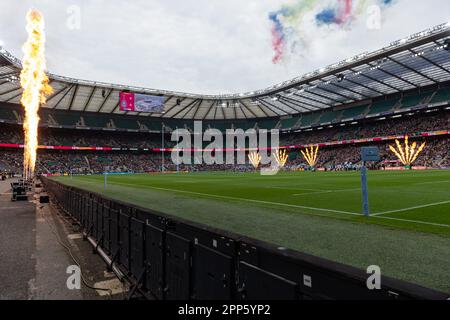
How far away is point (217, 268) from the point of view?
284 cm

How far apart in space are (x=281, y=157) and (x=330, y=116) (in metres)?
15.5

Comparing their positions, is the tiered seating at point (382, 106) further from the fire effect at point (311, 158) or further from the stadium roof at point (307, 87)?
the fire effect at point (311, 158)

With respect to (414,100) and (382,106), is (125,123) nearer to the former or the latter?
(382,106)

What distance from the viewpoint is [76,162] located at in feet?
235

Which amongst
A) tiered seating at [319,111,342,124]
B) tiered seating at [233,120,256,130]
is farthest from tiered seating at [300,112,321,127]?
tiered seating at [233,120,256,130]

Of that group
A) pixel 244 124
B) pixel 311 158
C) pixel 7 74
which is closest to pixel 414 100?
pixel 311 158

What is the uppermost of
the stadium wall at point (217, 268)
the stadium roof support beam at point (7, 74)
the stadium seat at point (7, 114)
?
the stadium roof support beam at point (7, 74)

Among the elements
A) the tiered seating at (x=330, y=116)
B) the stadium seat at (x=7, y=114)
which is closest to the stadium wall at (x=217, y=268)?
the tiered seating at (x=330, y=116)

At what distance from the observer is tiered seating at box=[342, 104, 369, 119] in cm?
6931

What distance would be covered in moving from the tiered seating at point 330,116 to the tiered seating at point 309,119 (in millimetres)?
1539

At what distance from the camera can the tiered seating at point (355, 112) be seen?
69312mm

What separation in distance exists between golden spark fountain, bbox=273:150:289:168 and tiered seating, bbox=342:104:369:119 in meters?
17.0
